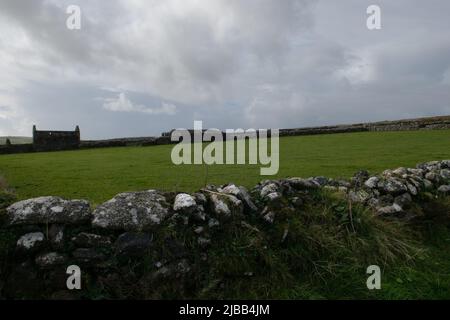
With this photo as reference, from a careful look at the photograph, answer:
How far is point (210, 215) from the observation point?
470 centimetres

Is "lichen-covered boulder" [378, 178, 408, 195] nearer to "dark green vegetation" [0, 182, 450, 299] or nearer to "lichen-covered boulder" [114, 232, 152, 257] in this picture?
"dark green vegetation" [0, 182, 450, 299]

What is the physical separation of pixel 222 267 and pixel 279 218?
118 cm

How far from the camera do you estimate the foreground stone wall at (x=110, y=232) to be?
3906mm

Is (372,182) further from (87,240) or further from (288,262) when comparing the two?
(87,240)

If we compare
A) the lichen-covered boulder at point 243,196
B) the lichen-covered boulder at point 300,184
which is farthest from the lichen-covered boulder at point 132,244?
the lichen-covered boulder at point 300,184

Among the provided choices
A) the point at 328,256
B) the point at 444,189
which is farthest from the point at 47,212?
the point at 444,189

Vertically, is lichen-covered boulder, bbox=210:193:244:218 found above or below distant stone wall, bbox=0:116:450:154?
below

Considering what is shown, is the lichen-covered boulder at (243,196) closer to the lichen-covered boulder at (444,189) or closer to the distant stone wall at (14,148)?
the lichen-covered boulder at (444,189)

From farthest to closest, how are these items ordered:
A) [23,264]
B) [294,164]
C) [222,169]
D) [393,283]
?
[294,164], [222,169], [393,283], [23,264]

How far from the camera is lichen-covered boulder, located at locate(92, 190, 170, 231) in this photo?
418 cm

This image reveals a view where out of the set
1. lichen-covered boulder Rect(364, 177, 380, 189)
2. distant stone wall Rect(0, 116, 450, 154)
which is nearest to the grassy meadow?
lichen-covered boulder Rect(364, 177, 380, 189)
